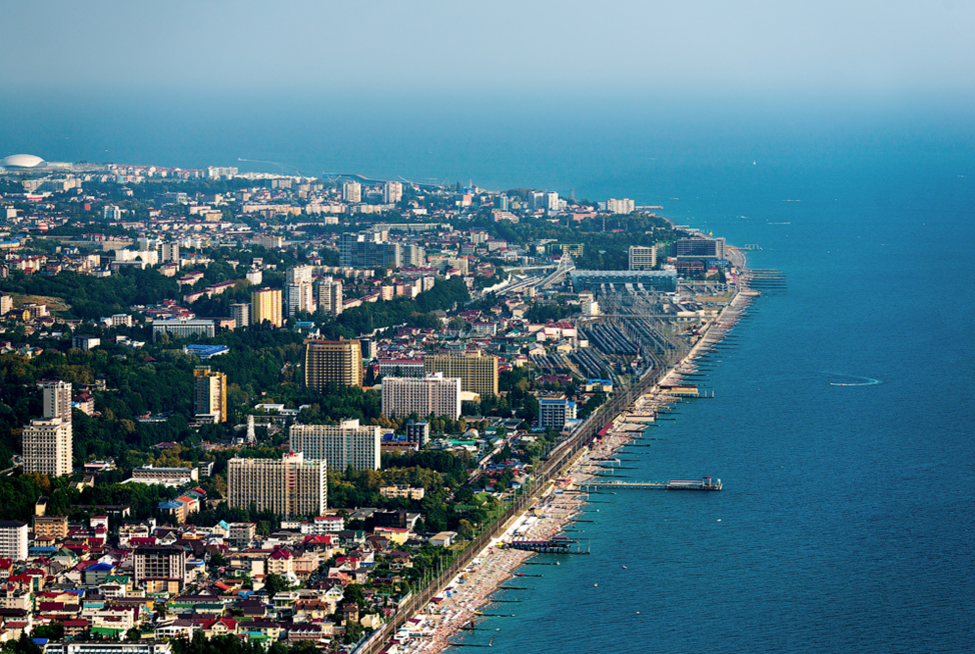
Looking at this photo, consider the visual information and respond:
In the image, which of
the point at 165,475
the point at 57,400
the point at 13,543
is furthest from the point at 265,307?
the point at 13,543

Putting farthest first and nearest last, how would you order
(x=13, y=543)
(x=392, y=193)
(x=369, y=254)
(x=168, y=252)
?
(x=392, y=193), (x=369, y=254), (x=168, y=252), (x=13, y=543)

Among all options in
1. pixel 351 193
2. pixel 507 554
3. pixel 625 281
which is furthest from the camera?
pixel 351 193

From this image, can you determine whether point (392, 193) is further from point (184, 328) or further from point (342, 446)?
point (342, 446)

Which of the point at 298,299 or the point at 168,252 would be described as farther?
the point at 168,252

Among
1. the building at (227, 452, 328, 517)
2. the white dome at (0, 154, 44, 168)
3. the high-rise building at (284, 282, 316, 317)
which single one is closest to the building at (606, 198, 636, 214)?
the white dome at (0, 154, 44, 168)

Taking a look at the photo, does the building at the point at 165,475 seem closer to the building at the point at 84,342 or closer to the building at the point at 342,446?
the building at the point at 342,446

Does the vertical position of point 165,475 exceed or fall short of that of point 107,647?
it exceeds it

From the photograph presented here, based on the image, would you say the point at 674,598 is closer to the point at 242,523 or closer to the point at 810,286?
the point at 242,523

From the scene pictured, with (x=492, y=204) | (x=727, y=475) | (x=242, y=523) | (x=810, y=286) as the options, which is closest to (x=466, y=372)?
(x=727, y=475)

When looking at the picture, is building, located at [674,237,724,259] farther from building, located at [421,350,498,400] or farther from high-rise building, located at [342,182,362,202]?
building, located at [421,350,498,400]
